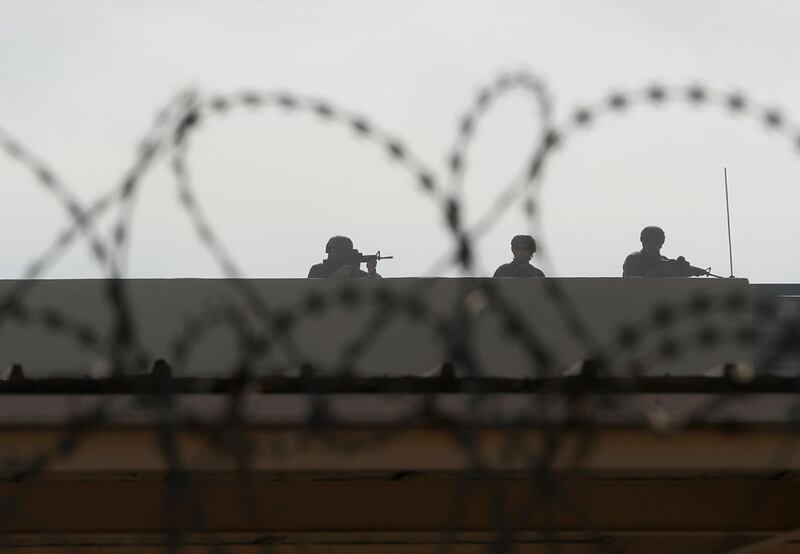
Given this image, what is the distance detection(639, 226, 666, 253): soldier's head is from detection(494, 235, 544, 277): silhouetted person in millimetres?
1119

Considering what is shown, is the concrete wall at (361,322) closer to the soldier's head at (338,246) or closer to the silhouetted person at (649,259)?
the silhouetted person at (649,259)

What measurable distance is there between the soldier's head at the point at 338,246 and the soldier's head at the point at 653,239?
1.90m

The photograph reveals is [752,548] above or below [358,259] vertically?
below

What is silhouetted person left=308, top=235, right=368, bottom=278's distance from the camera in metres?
8.17

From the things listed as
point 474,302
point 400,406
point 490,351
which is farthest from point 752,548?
point 474,302

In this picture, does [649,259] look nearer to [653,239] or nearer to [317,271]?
[653,239]

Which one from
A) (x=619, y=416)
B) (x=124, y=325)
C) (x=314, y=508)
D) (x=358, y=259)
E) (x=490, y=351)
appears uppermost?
(x=358, y=259)

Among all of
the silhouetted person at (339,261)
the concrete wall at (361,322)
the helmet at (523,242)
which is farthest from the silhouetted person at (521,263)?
the concrete wall at (361,322)

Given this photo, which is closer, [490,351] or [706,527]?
[706,527]

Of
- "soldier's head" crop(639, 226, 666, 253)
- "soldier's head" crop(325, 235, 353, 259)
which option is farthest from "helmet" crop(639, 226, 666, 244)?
"soldier's head" crop(325, 235, 353, 259)

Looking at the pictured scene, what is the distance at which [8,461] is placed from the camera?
405 cm

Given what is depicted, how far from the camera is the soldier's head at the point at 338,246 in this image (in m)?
9.52

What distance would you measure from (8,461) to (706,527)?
2.58 metres

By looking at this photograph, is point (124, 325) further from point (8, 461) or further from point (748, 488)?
point (748, 488)
